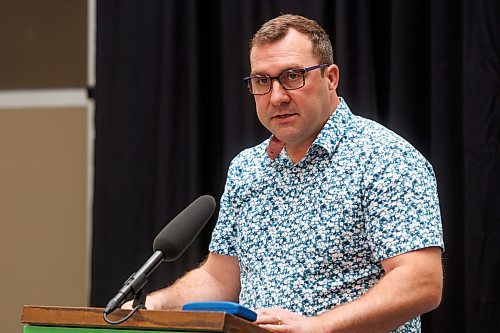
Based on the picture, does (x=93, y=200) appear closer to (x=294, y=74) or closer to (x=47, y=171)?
(x=47, y=171)

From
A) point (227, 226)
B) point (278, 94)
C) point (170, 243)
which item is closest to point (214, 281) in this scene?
point (227, 226)

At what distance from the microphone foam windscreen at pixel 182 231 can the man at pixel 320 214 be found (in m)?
0.39

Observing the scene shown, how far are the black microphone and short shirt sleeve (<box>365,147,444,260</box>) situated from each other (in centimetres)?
47

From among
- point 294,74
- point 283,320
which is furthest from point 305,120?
point 283,320

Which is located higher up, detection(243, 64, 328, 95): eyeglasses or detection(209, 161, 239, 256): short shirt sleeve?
detection(243, 64, 328, 95): eyeglasses

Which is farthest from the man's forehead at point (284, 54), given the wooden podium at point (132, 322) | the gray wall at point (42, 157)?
the gray wall at point (42, 157)

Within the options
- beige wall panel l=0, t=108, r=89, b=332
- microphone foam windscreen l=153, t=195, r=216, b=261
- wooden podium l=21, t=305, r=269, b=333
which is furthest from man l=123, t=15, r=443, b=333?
beige wall panel l=0, t=108, r=89, b=332

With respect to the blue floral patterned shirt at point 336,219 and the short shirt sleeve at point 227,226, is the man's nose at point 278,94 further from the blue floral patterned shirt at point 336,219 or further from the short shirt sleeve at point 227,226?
the short shirt sleeve at point 227,226

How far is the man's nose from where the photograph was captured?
8.36 ft

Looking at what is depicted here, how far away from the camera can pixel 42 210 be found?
402 centimetres

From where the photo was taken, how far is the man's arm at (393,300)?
7.17 feet

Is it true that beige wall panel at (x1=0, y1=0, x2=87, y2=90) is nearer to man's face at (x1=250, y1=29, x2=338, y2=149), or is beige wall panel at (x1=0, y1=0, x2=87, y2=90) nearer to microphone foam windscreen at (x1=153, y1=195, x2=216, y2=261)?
man's face at (x1=250, y1=29, x2=338, y2=149)

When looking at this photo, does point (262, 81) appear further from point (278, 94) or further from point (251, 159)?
point (251, 159)

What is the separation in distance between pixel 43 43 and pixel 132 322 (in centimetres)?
255
